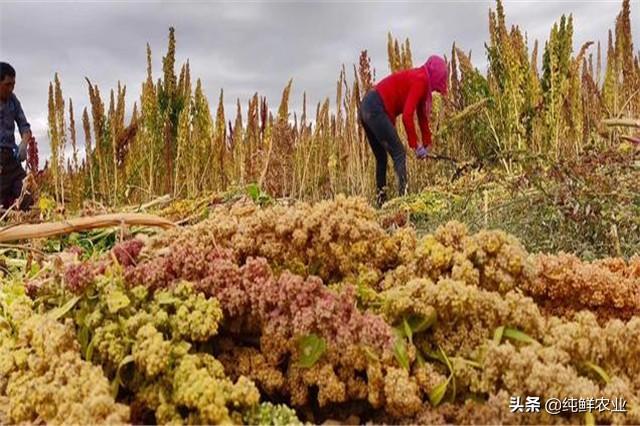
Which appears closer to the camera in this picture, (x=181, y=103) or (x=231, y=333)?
(x=231, y=333)

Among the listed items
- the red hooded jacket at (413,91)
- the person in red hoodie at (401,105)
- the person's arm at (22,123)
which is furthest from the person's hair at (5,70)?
the red hooded jacket at (413,91)

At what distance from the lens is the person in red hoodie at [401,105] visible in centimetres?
654

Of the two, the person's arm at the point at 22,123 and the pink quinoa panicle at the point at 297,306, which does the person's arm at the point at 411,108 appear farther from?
the pink quinoa panicle at the point at 297,306

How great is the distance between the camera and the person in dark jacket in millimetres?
6102

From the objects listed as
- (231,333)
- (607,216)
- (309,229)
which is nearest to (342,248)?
(309,229)

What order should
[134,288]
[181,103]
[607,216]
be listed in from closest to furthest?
[134,288]
[607,216]
[181,103]

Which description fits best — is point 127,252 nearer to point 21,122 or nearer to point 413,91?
point 413,91

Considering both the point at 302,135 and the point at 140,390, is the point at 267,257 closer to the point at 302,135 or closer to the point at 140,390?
the point at 140,390

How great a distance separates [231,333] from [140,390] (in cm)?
15

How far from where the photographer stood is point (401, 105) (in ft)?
22.5

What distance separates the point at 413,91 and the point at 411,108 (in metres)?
0.17

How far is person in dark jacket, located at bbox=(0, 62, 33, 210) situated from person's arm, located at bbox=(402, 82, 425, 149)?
344 centimetres

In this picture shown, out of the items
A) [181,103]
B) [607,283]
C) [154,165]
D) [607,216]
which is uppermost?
[181,103]

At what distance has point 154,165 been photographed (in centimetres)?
610
